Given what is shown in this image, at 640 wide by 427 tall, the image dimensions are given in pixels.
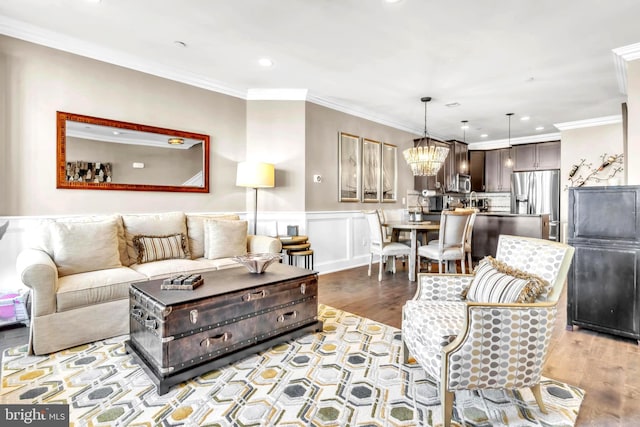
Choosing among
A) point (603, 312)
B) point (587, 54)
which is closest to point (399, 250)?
point (603, 312)

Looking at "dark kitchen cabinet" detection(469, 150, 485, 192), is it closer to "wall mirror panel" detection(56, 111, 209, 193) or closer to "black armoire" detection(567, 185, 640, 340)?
"black armoire" detection(567, 185, 640, 340)

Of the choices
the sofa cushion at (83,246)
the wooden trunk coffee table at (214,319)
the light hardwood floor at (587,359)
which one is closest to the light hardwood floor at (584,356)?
the light hardwood floor at (587,359)

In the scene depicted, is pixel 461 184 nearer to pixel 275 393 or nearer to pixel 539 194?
pixel 539 194

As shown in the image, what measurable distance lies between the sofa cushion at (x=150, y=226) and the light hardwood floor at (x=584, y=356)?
3.36 feet

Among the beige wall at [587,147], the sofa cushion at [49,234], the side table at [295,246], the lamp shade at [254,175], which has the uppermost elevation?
the beige wall at [587,147]

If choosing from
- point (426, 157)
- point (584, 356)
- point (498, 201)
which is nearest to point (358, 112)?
point (426, 157)

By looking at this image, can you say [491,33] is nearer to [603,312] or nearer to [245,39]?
[245,39]

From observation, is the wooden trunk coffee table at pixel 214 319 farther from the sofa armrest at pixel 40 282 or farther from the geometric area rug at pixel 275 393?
the sofa armrest at pixel 40 282

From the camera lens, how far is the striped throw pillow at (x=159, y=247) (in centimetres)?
315

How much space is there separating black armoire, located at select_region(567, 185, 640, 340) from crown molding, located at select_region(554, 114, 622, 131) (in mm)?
4421

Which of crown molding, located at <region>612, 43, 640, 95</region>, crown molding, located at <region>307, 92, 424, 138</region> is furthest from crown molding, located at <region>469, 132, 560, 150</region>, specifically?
crown molding, located at <region>612, 43, 640, 95</region>

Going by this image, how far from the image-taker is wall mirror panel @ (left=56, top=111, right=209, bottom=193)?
319 centimetres

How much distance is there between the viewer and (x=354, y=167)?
17.8ft

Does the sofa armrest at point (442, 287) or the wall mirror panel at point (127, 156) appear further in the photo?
the wall mirror panel at point (127, 156)
